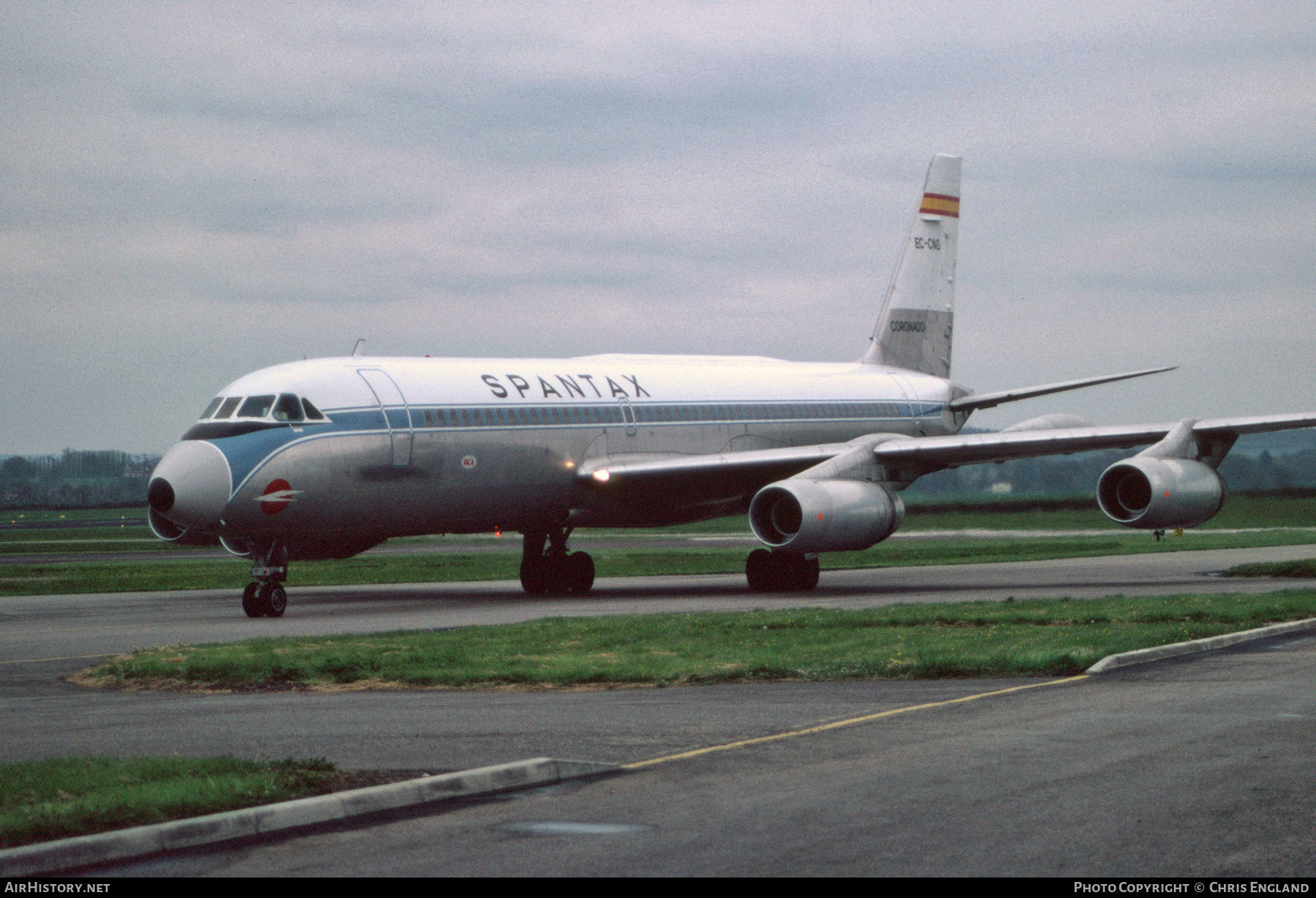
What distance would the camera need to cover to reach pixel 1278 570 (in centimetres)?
3134

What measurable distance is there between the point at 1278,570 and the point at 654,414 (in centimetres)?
1277

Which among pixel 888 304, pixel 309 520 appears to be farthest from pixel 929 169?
pixel 309 520

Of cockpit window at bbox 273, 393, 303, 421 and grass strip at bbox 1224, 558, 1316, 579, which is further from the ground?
cockpit window at bbox 273, 393, 303, 421

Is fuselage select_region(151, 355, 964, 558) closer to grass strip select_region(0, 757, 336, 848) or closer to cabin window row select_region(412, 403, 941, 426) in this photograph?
cabin window row select_region(412, 403, 941, 426)

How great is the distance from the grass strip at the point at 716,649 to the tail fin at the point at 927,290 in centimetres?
1869

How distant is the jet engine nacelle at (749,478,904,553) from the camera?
93.1 feet

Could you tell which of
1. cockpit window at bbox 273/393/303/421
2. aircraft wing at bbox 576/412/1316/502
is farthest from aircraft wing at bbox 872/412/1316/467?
cockpit window at bbox 273/393/303/421

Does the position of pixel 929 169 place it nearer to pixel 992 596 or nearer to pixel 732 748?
pixel 992 596

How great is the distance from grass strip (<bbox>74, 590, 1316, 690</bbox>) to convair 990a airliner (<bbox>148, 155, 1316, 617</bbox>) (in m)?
5.86

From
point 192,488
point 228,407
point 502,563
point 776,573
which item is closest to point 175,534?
point 228,407

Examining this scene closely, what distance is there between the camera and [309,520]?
25.9 meters

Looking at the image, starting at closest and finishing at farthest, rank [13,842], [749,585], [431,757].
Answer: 1. [13,842]
2. [431,757]
3. [749,585]

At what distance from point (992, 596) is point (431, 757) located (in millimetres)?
17667
